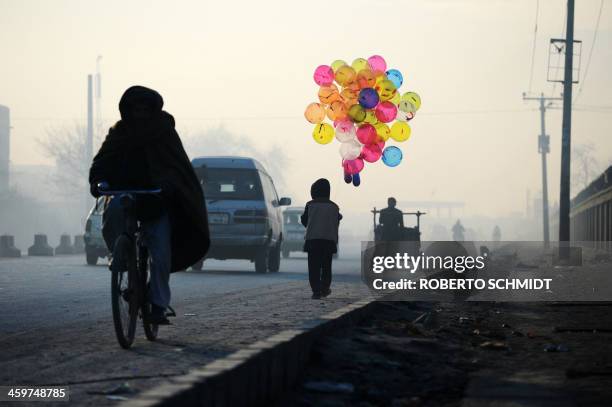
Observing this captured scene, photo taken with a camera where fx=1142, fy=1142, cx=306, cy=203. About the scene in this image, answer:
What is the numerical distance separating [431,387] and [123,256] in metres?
2.37

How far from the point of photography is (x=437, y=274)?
1781 cm

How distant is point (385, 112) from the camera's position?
18.6m

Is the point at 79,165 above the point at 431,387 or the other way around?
above

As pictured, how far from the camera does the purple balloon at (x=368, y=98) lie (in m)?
18.3

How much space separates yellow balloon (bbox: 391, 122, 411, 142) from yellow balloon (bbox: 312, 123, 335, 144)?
101 cm

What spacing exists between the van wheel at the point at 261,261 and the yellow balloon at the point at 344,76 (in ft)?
20.4

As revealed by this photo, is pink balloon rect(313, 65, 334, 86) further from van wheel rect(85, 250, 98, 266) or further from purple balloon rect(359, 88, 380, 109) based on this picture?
van wheel rect(85, 250, 98, 266)

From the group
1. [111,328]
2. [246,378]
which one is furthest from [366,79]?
[246,378]

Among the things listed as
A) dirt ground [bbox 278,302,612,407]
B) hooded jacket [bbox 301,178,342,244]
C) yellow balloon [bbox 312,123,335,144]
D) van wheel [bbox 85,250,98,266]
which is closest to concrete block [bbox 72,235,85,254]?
van wheel [bbox 85,250,98,266]

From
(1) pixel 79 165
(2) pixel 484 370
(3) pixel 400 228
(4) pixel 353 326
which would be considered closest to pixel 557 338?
(4) pixel 353 326

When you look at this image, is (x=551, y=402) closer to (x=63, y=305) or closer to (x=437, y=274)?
(x=63, y=305)

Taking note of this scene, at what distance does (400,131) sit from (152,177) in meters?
10.8

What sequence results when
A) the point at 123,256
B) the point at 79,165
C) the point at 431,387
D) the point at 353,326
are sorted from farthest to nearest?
the point at 79,165 < the point at 353,326 < the point at 123,256 < the point at 431,387

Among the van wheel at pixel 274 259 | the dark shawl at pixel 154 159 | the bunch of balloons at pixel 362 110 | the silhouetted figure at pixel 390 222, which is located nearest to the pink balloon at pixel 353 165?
the bunch of balloons at pixel 362 110
